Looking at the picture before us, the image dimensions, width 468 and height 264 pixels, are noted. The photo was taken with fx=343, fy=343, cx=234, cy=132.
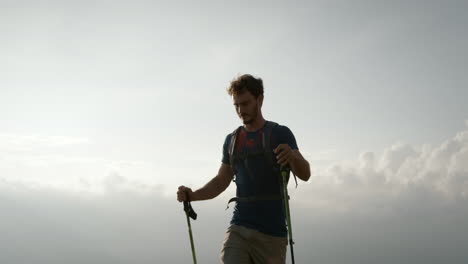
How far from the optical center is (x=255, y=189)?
212 inches

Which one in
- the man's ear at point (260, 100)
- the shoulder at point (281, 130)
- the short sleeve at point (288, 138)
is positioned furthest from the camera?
the man's ear at point (260, 100)

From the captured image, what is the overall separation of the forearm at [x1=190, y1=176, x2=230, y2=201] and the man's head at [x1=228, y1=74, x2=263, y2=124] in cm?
129

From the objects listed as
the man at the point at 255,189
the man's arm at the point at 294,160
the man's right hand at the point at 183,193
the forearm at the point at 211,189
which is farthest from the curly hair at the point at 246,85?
the man's right hand at the point at 183,193

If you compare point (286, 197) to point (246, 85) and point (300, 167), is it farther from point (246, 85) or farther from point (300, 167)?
point (246, 85)

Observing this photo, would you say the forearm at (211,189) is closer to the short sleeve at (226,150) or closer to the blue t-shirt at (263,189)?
the short sleeve at (226,150)

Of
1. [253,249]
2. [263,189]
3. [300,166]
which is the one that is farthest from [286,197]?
[253,249]

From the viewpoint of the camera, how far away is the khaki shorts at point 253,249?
5.27m

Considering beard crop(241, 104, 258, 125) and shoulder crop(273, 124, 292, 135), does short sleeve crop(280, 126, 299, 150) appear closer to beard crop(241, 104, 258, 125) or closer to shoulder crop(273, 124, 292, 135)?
shoulder crop(273, 124, 292, 135)

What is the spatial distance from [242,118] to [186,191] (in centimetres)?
166

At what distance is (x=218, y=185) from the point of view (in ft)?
20.6

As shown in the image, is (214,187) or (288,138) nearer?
(288,138)

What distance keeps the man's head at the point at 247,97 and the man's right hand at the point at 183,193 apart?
160 cm

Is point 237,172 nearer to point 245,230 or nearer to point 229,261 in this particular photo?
point 245,230

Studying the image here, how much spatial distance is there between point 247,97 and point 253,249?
2420mm
